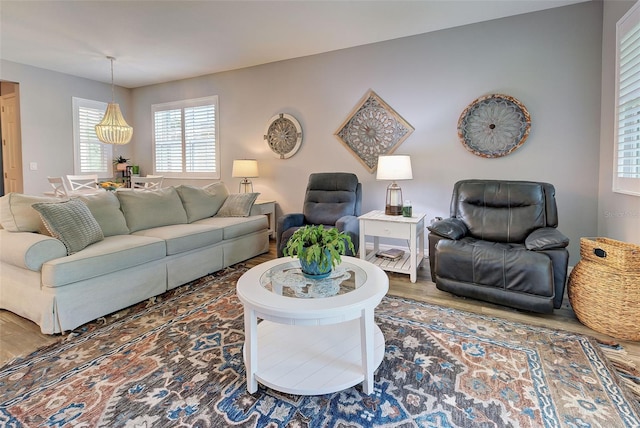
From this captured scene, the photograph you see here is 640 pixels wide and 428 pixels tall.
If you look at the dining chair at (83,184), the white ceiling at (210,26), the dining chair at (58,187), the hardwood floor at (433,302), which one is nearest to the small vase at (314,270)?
the hardwood floor at (433,302)

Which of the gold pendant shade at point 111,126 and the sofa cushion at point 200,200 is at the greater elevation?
the gold pendant shade at point 111,126

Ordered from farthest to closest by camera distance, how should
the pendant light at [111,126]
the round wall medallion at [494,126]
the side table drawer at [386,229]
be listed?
the pendant light at [111,126] < the round wall medallion at [494,126] < the side table drawer at [386,229]

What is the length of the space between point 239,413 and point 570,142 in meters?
3.71

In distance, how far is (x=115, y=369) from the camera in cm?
187

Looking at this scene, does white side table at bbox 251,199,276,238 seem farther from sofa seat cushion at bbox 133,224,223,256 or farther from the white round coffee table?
the white round coffee table

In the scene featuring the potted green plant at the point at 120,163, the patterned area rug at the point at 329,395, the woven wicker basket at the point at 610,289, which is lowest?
the patterned area rug at the point at 329,395

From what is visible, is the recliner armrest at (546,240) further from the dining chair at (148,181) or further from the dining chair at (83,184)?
the dining chair at (83,184)

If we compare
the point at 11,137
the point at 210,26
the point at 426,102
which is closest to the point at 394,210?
the point at 426,102

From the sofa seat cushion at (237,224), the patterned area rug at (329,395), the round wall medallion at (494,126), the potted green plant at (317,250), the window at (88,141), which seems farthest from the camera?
the window at (88,141)

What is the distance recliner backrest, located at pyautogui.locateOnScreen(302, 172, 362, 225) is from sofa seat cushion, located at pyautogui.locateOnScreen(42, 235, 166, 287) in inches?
69.4

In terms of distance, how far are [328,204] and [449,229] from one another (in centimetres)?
159

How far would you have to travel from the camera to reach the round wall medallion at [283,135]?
475cm

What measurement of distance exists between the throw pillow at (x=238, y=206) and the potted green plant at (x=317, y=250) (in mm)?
2327

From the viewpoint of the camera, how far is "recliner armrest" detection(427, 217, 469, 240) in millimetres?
2873
